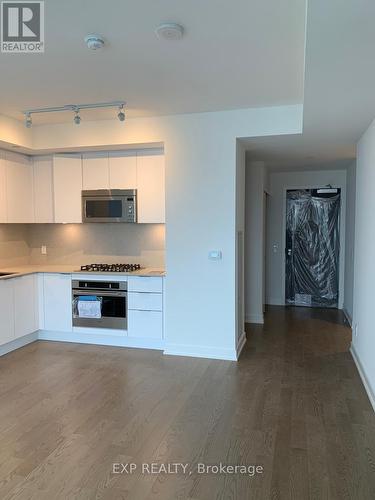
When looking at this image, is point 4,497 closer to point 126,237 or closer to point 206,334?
point 206,334

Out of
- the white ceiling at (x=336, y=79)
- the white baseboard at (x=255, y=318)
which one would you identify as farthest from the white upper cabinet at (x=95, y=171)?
the white baseboard at (x=255, y=318)

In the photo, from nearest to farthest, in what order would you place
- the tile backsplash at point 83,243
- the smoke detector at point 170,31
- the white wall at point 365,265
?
1. the smoke detector at point 170,31
2. the white wall at point 365,265
3. the tile backsplash at point 83,243

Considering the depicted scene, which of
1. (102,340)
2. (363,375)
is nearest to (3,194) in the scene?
(102,340)

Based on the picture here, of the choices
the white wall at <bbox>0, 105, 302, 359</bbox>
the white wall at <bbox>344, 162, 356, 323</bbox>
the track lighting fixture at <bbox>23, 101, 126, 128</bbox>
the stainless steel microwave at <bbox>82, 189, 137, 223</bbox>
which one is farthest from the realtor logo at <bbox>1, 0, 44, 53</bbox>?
the white wall at <bbox>344, 162, 356, 323</bbox>

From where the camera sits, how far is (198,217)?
4.12m

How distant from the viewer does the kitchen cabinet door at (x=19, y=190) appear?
462 centimetres

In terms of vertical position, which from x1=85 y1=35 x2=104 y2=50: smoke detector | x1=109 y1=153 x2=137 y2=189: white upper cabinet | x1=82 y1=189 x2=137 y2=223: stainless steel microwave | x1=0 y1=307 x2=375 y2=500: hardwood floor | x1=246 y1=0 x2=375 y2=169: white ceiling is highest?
x1=85 y1=35 x2=104 y2=50: smoke detector

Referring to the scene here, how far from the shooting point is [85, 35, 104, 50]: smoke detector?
2.36 metres

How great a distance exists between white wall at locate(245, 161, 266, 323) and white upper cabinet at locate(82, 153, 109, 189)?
2060mm

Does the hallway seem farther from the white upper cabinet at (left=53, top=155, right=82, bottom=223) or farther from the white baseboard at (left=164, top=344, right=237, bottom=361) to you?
the white upper cabinet at (left=53, top=155, right=82, bottom=223)

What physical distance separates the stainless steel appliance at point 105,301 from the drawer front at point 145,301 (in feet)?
0.29

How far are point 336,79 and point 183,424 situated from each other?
254cm

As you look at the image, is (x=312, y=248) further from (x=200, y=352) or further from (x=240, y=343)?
(x=200, y=352)

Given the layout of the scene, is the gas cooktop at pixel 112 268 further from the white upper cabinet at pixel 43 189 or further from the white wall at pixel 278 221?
the white wall at pixel 278 221
